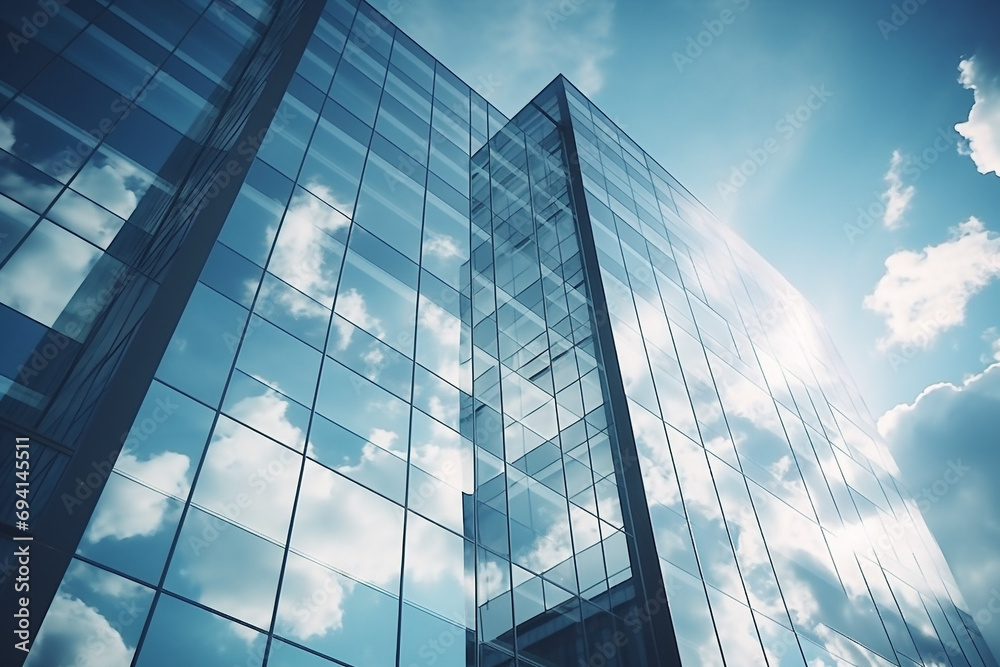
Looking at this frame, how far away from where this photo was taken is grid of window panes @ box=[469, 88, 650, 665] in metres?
13.0

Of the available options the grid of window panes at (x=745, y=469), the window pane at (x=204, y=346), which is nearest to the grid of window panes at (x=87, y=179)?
the window pane at (x=204, y=346)

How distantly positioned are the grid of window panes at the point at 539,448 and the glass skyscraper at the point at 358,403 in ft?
0.26

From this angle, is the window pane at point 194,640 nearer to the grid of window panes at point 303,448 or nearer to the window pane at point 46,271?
the grid of window panes at point 303,448

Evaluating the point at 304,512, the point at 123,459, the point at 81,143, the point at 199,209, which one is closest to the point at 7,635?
the point at 123,459

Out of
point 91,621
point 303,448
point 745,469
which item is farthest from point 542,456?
point 91,621

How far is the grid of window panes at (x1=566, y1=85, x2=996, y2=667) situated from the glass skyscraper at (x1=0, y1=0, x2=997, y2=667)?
13cm

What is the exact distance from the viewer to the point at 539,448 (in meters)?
16.4

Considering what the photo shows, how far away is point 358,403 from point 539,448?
511cm

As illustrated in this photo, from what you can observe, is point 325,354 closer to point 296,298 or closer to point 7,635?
point 296,298

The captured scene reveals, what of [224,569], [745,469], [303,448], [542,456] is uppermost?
[745,469]

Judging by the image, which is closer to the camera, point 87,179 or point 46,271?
point 46,271

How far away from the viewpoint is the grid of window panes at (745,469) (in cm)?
1557

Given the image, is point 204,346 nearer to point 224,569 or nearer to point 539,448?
point 224,569

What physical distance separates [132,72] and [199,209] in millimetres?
5585
